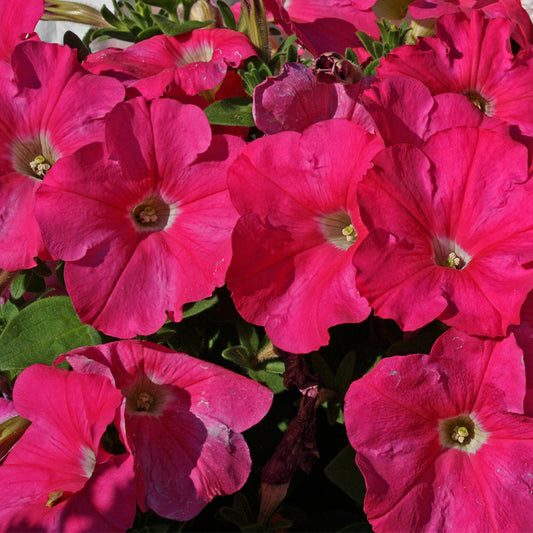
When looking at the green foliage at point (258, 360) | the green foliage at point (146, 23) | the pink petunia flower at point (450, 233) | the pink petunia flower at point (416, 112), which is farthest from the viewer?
the green foliage at point (146, 23)

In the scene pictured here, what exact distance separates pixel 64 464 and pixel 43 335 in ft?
0.65

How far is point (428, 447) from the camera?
0.78m

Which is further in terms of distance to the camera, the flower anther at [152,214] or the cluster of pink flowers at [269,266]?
the flower anther at [152,214]

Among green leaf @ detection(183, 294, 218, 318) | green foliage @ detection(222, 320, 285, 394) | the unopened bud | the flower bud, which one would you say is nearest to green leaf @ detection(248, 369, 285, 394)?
green foliage @ detection(222, 320, 285, 394)

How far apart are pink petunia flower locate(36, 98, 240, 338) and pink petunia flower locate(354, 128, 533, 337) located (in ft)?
0.63

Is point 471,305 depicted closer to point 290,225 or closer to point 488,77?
point 290,225

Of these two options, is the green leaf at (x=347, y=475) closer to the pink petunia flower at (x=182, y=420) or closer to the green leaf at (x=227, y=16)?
the pink petunia flower at (x=182, y=420)

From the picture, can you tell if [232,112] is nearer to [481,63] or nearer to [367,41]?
[367,41]

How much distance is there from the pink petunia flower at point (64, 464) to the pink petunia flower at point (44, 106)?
231 mm

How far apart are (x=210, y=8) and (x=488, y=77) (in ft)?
1.54

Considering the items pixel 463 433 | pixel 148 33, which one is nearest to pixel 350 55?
pixel 148 33

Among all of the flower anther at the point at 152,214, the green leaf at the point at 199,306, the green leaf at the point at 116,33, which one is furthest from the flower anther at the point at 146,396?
the green leaf at the point at 116,33

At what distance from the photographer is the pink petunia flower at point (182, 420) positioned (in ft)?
2.62

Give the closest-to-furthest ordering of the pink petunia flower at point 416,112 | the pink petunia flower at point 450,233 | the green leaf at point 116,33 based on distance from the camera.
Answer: the pink petunia flower at point 450,233
the pink petunia flower at point 416,112
the green leaf at point 116,33
